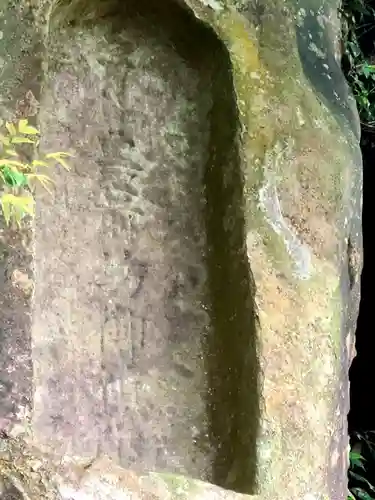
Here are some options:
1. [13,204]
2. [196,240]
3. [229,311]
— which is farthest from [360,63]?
[13,204]

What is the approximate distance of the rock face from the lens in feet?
5.59

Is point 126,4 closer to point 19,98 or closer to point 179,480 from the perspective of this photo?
point 19,98

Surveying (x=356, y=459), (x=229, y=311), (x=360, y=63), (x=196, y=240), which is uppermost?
(x=360, y=63)

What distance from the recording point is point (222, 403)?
5.98 feet

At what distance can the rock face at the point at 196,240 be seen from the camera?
1.70 meters

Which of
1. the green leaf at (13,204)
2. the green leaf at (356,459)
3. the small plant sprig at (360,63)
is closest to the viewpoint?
the green leaf at (13,204)

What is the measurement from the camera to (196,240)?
1.92m

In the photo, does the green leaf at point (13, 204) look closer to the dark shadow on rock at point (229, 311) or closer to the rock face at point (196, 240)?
the rock face at point (196, 240)

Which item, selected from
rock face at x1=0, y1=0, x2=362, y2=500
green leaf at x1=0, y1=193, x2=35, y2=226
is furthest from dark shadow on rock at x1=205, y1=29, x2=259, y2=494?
green leaf at x1=0, y1=193, x2=35, y2=226

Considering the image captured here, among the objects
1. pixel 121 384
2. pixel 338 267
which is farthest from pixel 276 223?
pixel 121 384

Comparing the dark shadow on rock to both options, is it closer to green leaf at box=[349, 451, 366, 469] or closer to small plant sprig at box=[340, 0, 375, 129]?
small plant sprig at box=[340, 0, 375, 129]

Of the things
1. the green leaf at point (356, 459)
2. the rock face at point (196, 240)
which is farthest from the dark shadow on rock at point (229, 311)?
the green leaf at point (356, 459)

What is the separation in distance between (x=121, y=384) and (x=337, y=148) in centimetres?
89

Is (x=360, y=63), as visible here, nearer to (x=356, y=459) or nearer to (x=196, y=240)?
(x=196, y=240)
